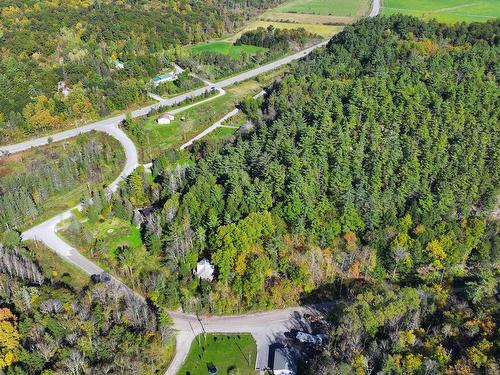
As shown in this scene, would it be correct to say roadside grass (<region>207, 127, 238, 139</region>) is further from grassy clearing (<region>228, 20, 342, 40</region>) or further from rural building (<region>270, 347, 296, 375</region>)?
grassy clearing (<region>228, 20, 342, 40</region>)

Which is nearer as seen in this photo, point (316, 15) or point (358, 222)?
point (358, 222)

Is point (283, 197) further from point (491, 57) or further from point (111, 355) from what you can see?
point (491, 57)

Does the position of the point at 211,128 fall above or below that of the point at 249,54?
below

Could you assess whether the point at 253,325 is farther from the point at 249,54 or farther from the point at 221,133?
the point at 249,54

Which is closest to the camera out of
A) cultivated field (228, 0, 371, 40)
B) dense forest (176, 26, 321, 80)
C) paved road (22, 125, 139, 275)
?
paved road (22, 125, 139, 275)

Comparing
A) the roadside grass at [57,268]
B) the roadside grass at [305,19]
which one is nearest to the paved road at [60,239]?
the roadside grass at [57,268]

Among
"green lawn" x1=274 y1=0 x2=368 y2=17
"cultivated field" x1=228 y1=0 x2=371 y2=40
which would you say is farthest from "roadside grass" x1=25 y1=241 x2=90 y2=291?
"green lawn" x1=274 y1=0 x2=368 y2=17

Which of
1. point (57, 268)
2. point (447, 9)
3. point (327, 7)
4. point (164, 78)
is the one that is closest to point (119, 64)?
point (164, 78)

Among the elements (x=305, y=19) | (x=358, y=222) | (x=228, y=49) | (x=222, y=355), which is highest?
→ (x=305, y=19)
